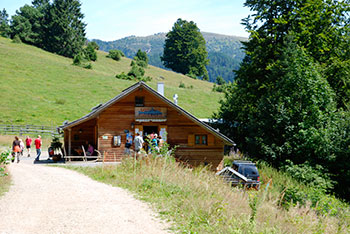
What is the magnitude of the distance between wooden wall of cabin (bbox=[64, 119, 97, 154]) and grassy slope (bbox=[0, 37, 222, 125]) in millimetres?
15463

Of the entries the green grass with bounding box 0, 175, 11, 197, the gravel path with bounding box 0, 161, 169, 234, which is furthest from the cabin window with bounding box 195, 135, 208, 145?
the green grass with bounding box 0, 175, 11, 197

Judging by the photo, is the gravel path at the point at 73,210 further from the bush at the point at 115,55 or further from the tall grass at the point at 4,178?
the bush at the point at 115,55

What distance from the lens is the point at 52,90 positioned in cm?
5719

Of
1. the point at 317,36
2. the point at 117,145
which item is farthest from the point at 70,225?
the point at 317,36

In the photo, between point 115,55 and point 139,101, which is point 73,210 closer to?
point 139,101

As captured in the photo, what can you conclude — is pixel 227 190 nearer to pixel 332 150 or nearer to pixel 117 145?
pixel 332 150

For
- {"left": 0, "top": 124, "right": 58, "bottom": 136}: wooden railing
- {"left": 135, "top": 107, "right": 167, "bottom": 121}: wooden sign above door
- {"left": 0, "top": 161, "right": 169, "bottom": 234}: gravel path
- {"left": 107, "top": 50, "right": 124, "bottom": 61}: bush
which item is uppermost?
{"left": 107, "top": 50, "right": 124, "bottom": 61}: bush

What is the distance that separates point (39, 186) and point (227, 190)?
23.4 ft

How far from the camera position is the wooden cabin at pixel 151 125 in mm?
26250

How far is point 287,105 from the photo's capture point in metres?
24.2

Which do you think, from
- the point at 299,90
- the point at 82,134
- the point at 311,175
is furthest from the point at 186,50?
the point at 311,175

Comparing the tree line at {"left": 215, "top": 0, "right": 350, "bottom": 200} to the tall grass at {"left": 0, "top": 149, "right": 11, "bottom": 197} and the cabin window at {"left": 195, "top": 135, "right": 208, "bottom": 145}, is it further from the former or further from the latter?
the tall grass at {"left": 0, "top": 149, "right": 11, "bottom": 197}

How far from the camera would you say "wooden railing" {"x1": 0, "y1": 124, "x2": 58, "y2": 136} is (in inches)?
1534

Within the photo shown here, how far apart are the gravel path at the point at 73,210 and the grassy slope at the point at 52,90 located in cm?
3276
